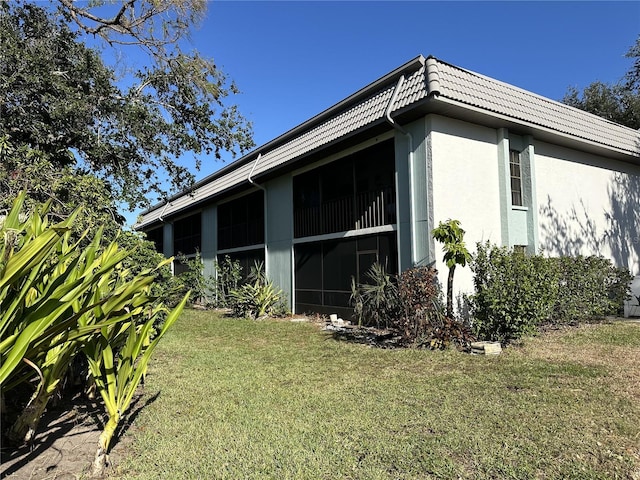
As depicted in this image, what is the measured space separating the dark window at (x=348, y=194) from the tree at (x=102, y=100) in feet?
11.3

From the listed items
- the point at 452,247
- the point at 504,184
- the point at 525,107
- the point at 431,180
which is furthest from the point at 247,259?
the point at 525,107

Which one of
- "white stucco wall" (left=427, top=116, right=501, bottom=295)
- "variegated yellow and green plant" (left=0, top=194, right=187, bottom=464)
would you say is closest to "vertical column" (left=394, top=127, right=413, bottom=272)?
"white stucco wall" (left=427, top=116, right=501, bottom=295)

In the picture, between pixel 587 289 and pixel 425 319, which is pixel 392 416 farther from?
pixel 587 289

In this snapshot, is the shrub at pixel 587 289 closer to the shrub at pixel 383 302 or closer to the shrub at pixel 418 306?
the shrub at pixel 418 306

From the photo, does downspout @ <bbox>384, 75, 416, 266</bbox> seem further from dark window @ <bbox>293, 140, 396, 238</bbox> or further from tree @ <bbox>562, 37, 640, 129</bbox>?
tree @ <bbox>562, 37, 640, 129</bbox>

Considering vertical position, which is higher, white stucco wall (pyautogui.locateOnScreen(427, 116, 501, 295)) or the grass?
white stucco wall (pyautogui.locateOnScreen(427, 116, 501, 295))

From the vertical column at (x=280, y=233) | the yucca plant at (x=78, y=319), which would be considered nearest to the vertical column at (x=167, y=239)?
the vertical column at (x=280, y=233)

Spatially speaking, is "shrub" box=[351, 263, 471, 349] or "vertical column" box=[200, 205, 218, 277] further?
"vertical column" box=[200, 205, 218, 277]

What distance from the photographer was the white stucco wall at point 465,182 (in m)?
9.83

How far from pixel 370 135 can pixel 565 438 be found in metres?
8.97

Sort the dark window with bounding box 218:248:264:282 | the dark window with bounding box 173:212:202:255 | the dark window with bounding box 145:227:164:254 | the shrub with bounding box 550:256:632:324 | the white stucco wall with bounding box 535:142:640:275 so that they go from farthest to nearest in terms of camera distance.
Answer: the dark window with bounding box 145:227:164:254 < the dark window with bounding box 173:212:202:255 < the dark window with bounding box 218:248:264:282 < the white stucco wall with bounding box 535:142:640:275 < the shrub with bounding box 550:256:632:324

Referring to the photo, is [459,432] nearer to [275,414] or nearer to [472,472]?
[472,472]

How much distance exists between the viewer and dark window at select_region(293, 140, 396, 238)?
1126 centimetres

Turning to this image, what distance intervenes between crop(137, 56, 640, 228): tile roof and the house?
4 centimetres
